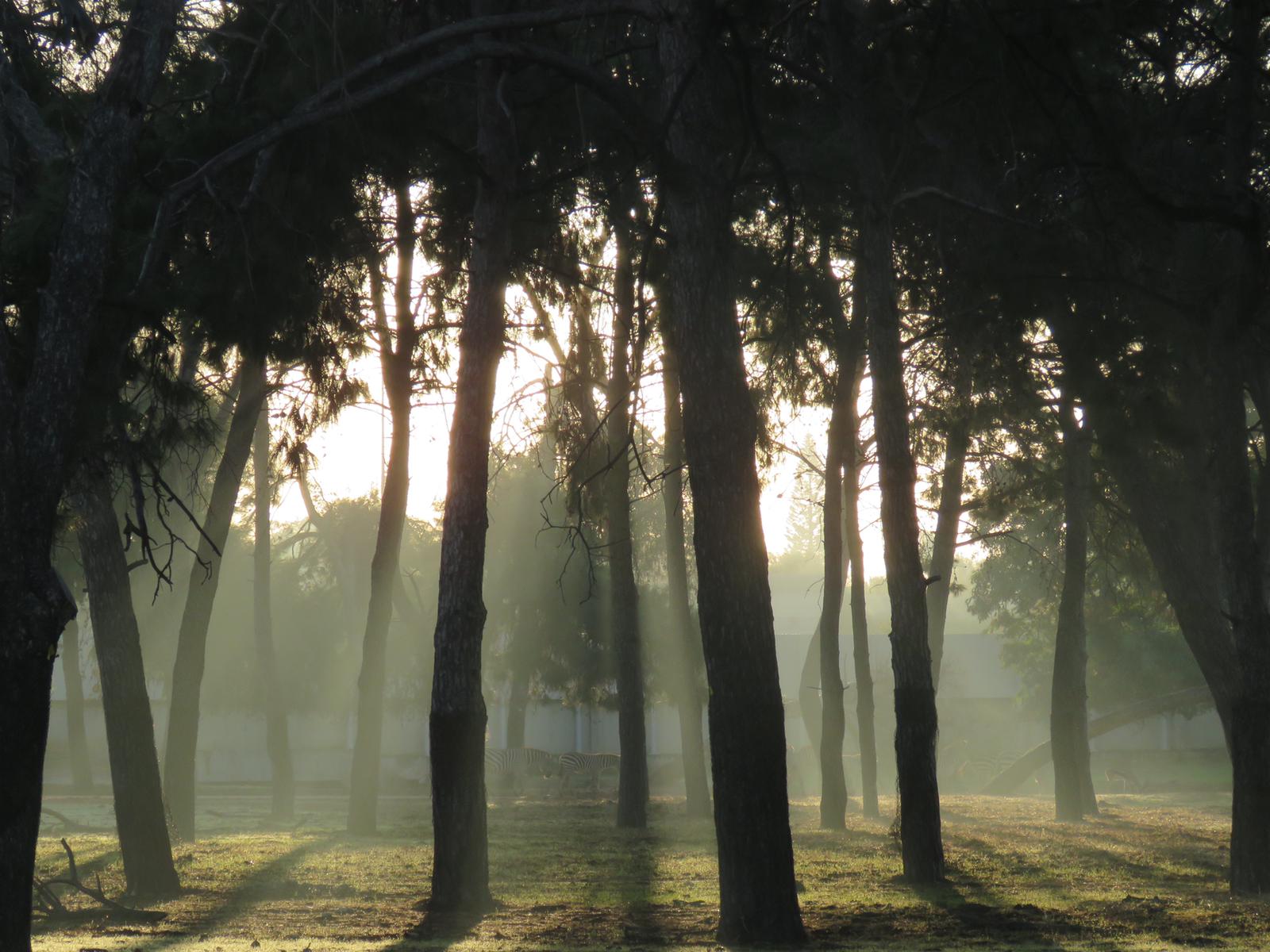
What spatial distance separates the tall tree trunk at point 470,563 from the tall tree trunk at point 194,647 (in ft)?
22.1

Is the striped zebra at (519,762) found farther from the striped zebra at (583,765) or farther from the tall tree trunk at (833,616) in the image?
the tall tree trunk at (833,616)

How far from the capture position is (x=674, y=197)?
9.31 meters

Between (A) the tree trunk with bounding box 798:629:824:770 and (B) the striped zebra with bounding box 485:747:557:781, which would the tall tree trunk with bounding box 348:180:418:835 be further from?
(B) the striped zebra with bounding box 485:747:557:781

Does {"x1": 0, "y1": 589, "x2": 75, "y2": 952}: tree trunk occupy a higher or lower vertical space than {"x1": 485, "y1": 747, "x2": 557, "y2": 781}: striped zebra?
higher

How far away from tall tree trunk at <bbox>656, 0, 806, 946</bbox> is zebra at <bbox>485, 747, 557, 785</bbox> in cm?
2675

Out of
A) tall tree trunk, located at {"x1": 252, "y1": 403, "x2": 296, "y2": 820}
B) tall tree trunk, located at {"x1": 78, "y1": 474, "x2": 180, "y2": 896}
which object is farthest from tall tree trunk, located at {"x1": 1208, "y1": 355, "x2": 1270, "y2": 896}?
tall tree trunk, located at {"x1": 252, "y1": 403, "x2": 296, "y2": 820}

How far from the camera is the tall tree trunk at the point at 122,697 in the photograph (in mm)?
12250

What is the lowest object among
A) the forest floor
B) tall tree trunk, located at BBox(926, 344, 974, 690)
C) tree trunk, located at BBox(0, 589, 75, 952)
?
the forest floor

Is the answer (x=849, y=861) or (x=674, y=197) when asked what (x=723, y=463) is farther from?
(x=849, y=861)

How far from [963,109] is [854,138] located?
1120 mm

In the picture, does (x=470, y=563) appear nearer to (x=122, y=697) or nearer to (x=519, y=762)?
(x=122, y=697)

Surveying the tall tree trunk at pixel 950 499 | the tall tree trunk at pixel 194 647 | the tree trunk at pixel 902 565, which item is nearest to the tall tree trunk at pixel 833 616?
the tall tree trunk at pixel 950 499

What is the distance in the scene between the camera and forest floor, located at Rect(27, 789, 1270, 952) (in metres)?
8.64

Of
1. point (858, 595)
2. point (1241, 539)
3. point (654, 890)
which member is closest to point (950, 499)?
point (858, 595)
